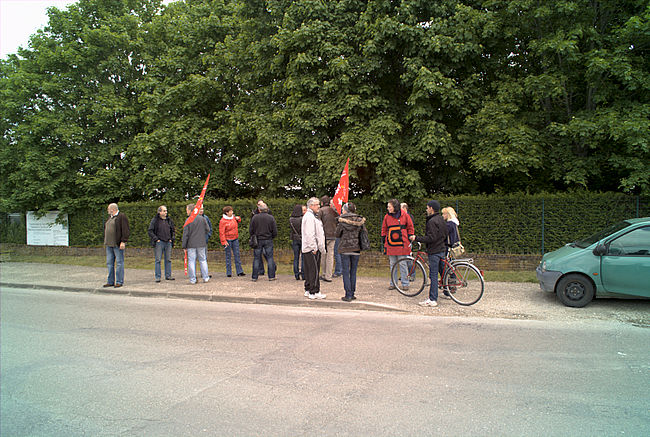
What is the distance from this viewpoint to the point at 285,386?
14.2 feet

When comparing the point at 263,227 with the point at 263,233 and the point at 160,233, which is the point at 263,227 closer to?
the point at 263,233

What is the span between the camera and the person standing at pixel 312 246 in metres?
8.59

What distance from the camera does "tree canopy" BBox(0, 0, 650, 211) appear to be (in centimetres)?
1211

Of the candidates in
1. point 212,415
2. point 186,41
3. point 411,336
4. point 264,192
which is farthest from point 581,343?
point 186,41

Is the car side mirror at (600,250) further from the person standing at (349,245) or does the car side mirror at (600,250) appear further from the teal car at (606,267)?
the person standing at (349,245)

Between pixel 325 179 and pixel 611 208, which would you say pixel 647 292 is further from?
pixel 325 179

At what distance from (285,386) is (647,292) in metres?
6.83

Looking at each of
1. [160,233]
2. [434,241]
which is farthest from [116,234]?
[434,241]

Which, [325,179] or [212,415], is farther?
[325,179]

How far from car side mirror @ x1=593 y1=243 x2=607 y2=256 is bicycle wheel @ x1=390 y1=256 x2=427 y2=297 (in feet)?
10.4

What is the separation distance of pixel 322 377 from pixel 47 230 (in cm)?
2226

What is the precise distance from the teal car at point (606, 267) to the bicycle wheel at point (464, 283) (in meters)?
1.39

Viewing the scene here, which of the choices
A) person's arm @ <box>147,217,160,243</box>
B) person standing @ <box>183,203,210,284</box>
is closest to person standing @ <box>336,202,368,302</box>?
person standing @ <box>183,203,210,284</box>

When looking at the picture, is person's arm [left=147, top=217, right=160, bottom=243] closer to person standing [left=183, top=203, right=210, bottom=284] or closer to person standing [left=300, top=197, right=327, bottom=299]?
person standing [left=183, top=203, right=210, bottom=284]
